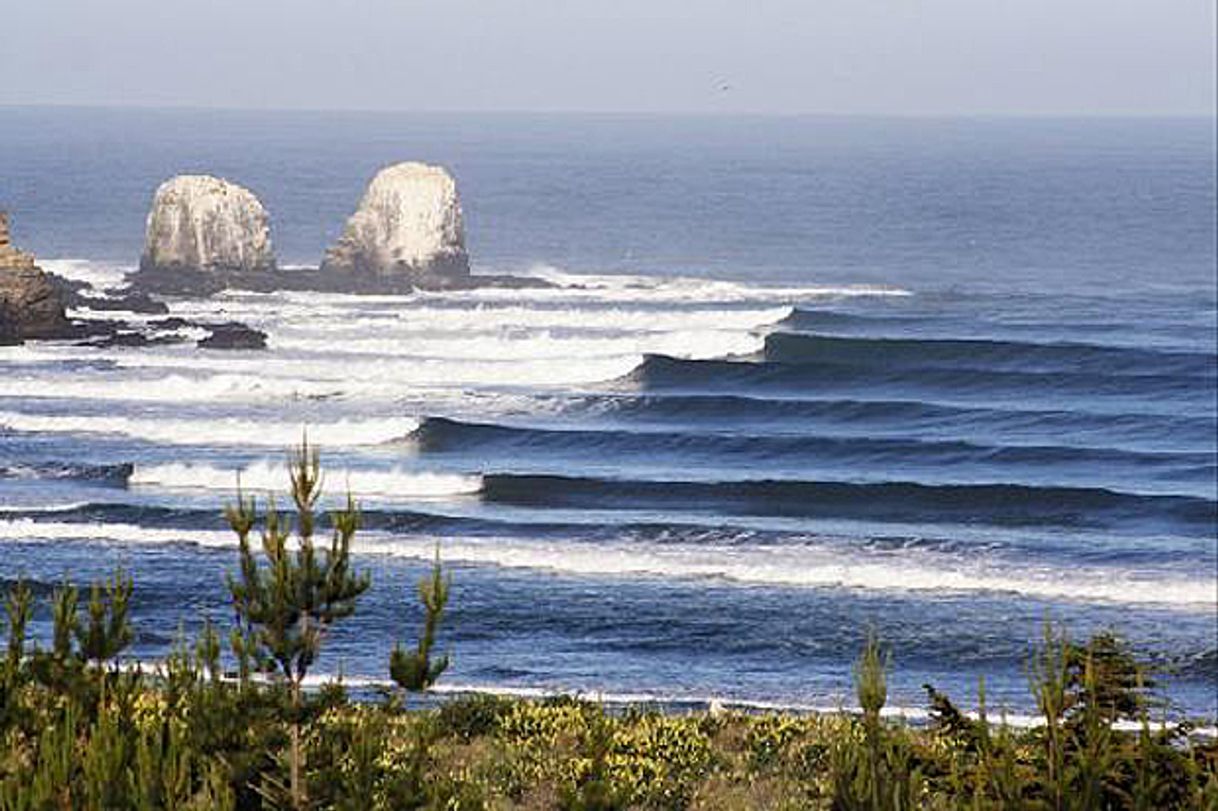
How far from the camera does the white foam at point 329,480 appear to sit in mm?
51344

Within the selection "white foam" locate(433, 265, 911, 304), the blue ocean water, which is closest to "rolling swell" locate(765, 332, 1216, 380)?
the blue ocean water

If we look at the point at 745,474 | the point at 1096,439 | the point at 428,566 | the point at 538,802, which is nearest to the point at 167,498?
the point at 428,566

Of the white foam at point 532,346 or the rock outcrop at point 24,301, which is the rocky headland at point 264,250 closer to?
the white foam at point 532,346

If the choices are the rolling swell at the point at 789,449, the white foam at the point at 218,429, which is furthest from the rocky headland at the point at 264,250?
the rolling swell at the point at 789,449

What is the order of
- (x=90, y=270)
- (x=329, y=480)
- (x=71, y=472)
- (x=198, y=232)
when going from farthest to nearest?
(x=90, y=270) < (x=198, y=232) < (x=329, y=480) < (x=71, y=472)

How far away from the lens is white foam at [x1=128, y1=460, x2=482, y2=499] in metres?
51.3

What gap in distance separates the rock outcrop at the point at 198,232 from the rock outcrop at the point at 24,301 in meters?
22.9

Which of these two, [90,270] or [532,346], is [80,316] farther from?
[90,270]

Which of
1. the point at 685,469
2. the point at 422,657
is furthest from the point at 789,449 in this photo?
the point at 422,657

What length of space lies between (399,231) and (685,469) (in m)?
42.7

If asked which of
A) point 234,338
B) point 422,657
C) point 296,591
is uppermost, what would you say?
point 296,591

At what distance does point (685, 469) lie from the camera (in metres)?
56.1

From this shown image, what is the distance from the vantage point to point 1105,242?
141m

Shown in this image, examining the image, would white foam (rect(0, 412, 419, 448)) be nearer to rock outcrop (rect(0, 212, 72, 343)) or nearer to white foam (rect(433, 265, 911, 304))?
rock outcrop (rect(0, 212, 72, 343))
